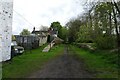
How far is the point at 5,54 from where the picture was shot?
19938 millimetres

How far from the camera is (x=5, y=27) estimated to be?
20078mm

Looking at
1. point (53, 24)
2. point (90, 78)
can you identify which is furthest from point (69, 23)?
point (90, 78)

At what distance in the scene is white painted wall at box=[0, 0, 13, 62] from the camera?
19.0m

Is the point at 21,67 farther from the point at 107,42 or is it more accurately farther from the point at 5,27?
the point at 107,42

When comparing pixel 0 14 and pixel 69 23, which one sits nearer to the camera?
pixel 0 14

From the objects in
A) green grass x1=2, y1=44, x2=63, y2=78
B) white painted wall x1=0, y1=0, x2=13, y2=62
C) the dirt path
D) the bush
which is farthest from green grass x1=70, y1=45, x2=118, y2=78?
the bush

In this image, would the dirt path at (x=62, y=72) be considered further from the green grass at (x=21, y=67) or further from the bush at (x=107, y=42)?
the bush at (x=107, y=42)

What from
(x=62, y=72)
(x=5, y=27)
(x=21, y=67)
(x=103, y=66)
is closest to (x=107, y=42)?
(x=103, y=66)

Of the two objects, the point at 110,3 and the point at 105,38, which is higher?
the point at 110,3

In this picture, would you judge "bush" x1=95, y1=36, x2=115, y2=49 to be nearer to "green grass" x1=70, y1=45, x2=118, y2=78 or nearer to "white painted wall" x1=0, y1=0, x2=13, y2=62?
"green grass" x1=70, y1=45, x2=118, y2=78

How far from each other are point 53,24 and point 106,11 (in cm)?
11619

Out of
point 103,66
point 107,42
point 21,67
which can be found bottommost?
point 103,66

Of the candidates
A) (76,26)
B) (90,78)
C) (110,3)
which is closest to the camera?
(90,78)

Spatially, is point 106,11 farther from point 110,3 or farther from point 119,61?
point 119,61
